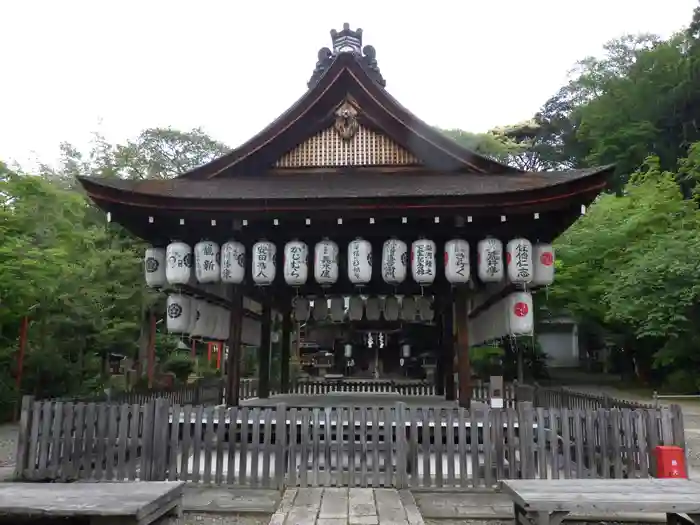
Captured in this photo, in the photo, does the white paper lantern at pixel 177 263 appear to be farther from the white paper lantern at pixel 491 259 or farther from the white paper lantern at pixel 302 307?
the white paper lantern at pixel 491 259

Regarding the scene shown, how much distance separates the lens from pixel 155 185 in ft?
34.3

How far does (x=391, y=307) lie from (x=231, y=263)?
202 inches

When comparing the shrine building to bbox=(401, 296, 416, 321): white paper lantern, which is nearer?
the shrine building

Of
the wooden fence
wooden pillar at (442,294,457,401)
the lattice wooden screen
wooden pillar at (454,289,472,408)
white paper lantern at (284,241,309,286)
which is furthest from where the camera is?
wooden pillar at (442,294,457,401)

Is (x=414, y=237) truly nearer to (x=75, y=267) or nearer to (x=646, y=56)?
(x=75, y=267)

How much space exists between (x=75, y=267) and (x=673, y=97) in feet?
123

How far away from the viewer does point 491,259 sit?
9.44m

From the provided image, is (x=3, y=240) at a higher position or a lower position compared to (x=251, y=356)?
higher

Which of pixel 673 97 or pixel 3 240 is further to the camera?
pixel 673 97

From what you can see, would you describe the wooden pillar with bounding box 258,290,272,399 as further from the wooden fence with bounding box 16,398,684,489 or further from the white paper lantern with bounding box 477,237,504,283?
the white paper lantern with bounding box 477,237,504,283

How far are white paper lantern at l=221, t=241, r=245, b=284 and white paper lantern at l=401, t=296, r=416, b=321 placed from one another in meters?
5.38

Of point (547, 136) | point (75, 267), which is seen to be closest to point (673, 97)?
point (547, 136)

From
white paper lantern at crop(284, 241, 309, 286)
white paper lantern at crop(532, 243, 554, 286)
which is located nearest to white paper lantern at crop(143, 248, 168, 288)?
white paper lantern at crop(284, 241, 309, 286)

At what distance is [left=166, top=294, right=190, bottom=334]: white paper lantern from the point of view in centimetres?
1012
